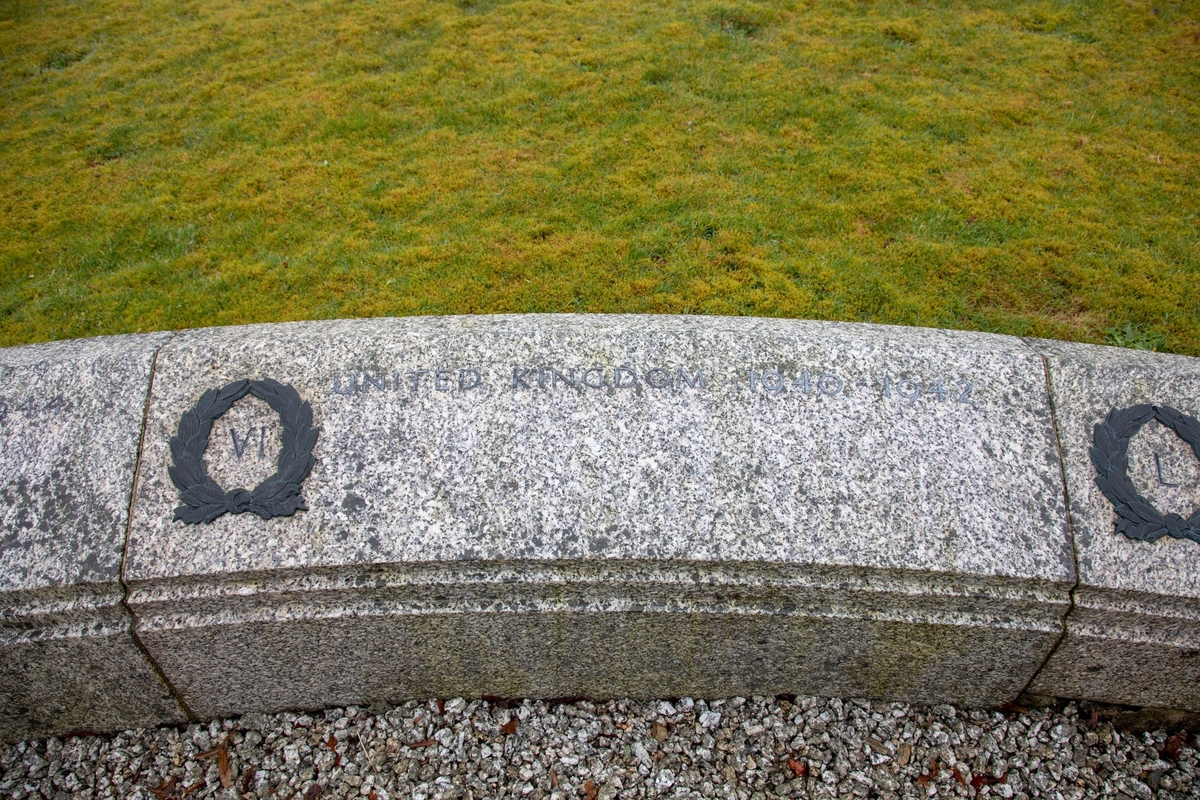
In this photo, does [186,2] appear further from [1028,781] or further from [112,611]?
[1028,781]

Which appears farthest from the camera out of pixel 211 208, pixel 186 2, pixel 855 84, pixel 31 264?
pixel 186 2

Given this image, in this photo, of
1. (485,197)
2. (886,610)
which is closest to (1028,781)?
(886,610)

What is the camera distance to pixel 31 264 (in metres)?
5.25

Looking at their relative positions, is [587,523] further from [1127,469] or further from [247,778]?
[1127,469]

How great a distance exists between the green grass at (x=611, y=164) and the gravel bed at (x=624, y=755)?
7.78 ft

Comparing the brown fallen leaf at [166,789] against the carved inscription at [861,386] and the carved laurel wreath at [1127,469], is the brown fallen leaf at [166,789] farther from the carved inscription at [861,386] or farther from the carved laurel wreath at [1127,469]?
the carved laurel wreath at [1127,469]

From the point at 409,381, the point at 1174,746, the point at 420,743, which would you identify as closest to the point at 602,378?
the point at 409,381

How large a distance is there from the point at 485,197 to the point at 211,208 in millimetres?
2119

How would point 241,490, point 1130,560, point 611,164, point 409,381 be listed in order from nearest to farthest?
point 1130,560, point 241,490, point 409,381, point 611,164

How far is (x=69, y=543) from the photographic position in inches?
117

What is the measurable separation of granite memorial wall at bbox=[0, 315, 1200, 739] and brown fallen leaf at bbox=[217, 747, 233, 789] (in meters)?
0.21

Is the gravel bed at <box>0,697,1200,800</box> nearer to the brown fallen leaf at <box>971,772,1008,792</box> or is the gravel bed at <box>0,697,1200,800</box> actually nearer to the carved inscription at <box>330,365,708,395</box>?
the brown fallen leaf at <box>971,772,1008,792</box>

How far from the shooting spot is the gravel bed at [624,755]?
10.1 ft

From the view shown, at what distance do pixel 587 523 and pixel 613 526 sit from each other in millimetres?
107
